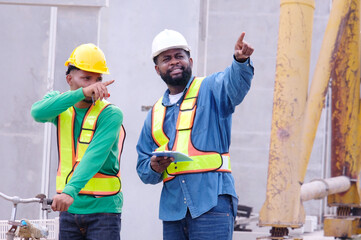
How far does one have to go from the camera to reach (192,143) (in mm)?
4320

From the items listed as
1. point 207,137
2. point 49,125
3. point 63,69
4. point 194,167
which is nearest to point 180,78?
point 207,137

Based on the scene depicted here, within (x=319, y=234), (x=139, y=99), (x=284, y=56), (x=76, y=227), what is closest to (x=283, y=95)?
(x=284, y=56)

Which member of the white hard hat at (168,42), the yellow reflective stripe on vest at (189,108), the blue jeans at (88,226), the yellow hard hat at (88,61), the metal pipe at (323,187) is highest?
the white hard hat at (168,42)

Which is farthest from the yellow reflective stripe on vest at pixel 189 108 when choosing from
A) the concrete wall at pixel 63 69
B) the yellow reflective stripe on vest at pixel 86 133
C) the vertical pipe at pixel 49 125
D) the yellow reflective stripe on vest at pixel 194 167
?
the vertical pipe at pixel 49 125

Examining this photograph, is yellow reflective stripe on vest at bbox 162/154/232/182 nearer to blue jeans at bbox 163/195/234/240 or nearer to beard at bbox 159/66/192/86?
blue jeans at bbox 163/195/234/240

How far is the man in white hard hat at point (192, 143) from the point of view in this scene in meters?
4.18

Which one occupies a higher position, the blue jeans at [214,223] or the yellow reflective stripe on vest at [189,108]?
the yellow reflective stripe on vest at [189,108]

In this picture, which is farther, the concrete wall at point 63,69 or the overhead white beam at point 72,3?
the concrete wall at point 63,69

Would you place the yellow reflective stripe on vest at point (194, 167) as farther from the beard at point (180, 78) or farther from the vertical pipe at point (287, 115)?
the vertical pipe at point (287, 115)

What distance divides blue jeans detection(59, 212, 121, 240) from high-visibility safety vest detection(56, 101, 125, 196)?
0.14m

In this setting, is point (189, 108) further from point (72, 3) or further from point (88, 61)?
point (72, 3)

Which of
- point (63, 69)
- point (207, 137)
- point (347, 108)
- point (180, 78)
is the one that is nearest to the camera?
point (207, 137)

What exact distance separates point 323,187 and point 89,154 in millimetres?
5465

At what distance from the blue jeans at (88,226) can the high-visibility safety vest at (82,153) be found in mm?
139
